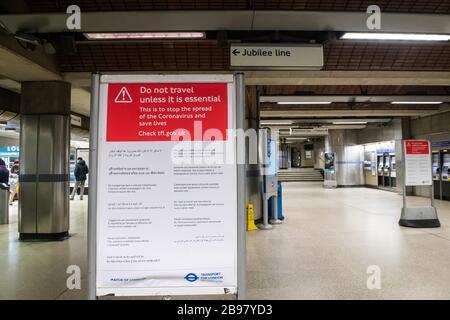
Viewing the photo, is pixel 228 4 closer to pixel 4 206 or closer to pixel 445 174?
pixel 4 206

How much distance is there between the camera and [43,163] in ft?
17.3

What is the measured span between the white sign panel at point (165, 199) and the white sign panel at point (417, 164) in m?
5.47

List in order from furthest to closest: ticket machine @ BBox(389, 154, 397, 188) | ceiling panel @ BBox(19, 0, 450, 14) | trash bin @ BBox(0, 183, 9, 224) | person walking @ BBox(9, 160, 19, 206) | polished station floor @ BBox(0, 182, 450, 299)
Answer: ticket machine @ BBox(389, 154, 397, 188) < person walking @ BBox(9, 160, 19, 206) < trash bin @ BBox(0, 183, 9, 224) < ceiling panel @ BBox(19, 0, 450, 14) < polished station floor @ BBox(0, 182, 450, 299)

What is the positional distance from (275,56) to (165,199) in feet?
8.98

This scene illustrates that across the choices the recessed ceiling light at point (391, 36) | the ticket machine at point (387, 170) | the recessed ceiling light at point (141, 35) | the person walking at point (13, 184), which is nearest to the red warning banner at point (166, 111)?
the recessed ceiling light at point (141, 35)

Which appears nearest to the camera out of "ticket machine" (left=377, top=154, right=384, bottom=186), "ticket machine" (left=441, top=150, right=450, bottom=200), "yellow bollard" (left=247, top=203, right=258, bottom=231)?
"yellow bollard" (left=247, top=203, right=258, bottom=231)

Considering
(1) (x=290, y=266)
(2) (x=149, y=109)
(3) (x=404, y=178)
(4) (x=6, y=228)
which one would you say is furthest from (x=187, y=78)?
(4) (x=6, y=228)

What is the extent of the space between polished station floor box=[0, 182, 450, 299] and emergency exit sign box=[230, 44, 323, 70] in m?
2.36

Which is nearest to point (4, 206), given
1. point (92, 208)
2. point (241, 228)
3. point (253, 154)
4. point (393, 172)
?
point (253, 154)

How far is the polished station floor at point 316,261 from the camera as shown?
9.74 ft

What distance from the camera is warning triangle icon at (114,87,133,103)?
1733 millimetres

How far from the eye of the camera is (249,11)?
3.64 metres

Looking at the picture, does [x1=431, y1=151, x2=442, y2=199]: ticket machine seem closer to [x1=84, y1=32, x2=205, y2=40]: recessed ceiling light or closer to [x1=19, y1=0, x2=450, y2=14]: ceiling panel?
[x1=19, y1=0, x2=450, y2=14]: ceiling panel

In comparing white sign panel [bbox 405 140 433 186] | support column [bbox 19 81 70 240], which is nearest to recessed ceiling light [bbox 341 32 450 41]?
white sign panel [bbox 405 140 433 186]
